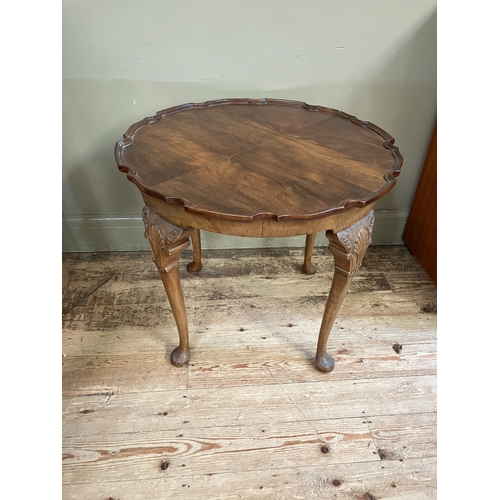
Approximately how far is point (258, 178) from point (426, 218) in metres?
1.24

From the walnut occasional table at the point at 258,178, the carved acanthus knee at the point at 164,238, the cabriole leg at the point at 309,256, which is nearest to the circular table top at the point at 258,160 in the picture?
the walnut occasional table at the point at 258,178

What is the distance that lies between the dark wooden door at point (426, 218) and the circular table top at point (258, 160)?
25.5 inches

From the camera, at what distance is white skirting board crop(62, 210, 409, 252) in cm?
217

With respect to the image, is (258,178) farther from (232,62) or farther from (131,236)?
(131,236)

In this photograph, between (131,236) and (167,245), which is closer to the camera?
(167,245)

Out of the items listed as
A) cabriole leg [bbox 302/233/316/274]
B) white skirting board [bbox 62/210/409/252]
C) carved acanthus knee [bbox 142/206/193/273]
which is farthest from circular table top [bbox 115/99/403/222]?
white skirting board [bbox 62/210/409/252]

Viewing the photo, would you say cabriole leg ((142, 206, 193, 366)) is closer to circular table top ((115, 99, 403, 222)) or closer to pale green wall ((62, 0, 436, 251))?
circular table top ((115, 99, 403, 222))

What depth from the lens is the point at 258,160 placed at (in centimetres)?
136

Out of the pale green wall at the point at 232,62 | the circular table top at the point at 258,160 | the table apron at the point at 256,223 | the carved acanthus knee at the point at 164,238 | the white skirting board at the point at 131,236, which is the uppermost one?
the pale green wall at the point at 232,62

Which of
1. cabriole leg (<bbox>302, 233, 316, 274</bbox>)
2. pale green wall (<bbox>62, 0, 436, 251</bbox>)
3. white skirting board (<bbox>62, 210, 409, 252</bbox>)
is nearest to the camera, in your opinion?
pale green wall (<bbox>62, 0, 436, 251</bbox>)

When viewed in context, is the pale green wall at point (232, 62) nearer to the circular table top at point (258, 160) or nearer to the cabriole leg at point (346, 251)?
the circular table top at point (258, 160)

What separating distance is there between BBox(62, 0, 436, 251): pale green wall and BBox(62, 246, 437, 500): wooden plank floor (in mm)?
693

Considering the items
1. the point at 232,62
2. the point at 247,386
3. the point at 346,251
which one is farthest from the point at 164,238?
the point at 232,62

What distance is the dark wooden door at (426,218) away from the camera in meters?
2.06
